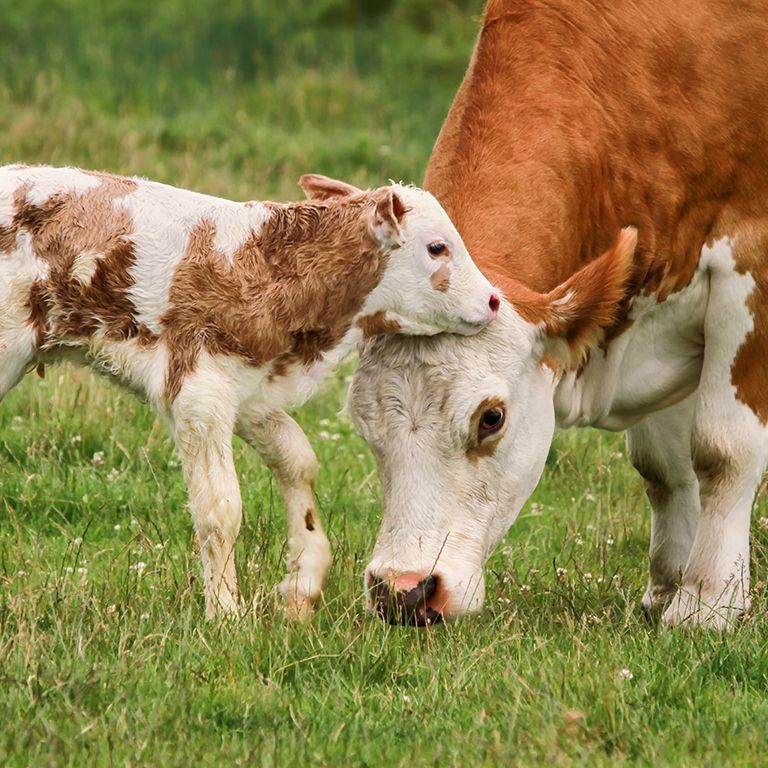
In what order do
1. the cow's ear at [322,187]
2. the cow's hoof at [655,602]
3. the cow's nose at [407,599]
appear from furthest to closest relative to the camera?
the cow's hoof at [655,602] → the cow's ear at [322,187] → the cow's nose at [407,599]

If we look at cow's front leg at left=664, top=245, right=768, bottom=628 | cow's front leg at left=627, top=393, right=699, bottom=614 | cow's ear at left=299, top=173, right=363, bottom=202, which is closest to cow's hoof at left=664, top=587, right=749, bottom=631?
cow's front leg at left=664, top=245, right=768, bottom=628

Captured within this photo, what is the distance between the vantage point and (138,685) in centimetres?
421

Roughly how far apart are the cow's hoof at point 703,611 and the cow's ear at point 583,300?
92cm

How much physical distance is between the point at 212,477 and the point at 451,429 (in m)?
0.73

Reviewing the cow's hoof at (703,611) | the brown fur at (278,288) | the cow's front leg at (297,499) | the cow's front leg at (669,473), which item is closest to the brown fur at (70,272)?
the brown fur at (278,288)

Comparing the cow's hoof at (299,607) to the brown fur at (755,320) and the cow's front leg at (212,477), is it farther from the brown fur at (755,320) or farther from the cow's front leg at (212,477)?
the brown fur at (755,320)

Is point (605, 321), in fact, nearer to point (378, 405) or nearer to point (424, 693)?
point (378, 405)

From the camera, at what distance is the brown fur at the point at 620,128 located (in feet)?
17.0

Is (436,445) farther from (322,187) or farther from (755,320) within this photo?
(755,320)

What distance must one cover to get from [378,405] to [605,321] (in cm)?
77

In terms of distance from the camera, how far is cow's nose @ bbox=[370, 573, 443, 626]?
15.5ft

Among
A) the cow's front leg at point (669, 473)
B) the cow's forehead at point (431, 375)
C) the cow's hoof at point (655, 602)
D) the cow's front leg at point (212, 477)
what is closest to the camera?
the cow's front leg at point (212, 477)

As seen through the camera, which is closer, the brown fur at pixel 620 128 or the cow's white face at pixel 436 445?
the cow's white face at pixel 436 445

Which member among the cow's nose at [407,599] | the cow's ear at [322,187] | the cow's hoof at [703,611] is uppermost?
the cow's ear at [322,187]
